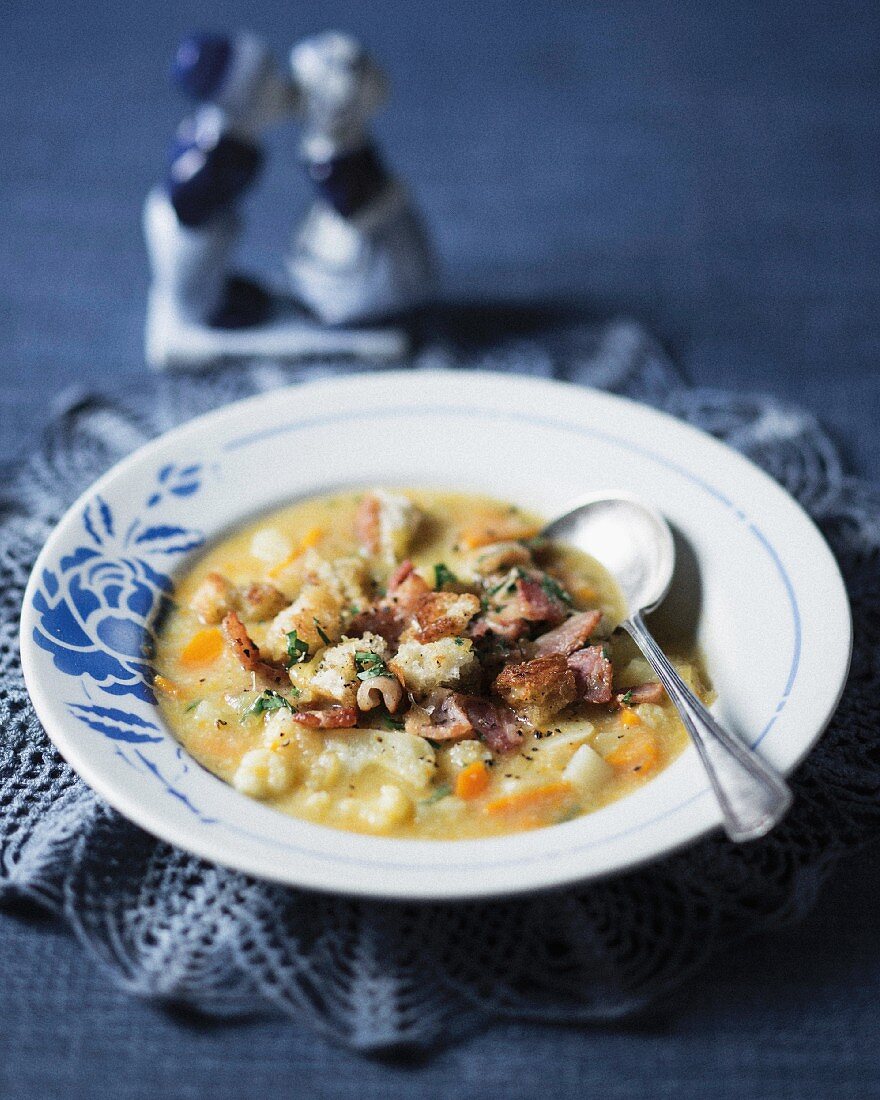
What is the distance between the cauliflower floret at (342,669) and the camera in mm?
3207

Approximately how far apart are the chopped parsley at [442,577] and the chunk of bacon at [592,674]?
50cm

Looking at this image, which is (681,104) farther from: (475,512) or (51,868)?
(51,868)

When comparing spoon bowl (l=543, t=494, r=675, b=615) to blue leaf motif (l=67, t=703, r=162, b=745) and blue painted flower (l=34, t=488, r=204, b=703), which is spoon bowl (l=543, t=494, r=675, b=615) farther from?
blue leaf motif (l=67, t=703, r=162, b=745)

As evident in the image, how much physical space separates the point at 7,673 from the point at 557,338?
2536 millimetres

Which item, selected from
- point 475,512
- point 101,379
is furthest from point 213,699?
point 101,379

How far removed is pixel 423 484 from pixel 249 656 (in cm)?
101

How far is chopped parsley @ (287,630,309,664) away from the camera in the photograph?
3.37 meters

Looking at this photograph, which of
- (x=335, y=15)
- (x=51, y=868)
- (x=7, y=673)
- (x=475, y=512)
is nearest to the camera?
(x=51, y=868)

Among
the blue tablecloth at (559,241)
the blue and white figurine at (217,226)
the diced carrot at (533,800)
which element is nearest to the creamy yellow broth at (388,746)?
the diced carrot at (533,800)

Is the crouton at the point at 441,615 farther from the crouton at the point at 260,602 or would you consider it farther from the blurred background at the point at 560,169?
the blurred background at the point at 560,169

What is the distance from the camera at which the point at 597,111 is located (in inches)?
256

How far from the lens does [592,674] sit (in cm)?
330

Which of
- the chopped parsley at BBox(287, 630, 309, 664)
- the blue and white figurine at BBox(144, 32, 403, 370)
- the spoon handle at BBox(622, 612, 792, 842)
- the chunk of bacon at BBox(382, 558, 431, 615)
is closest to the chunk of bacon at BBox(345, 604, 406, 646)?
the chunk of bacon at BBox(382, 558, 431, 615)

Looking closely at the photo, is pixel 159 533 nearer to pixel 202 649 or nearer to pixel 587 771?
pixel 202 649
